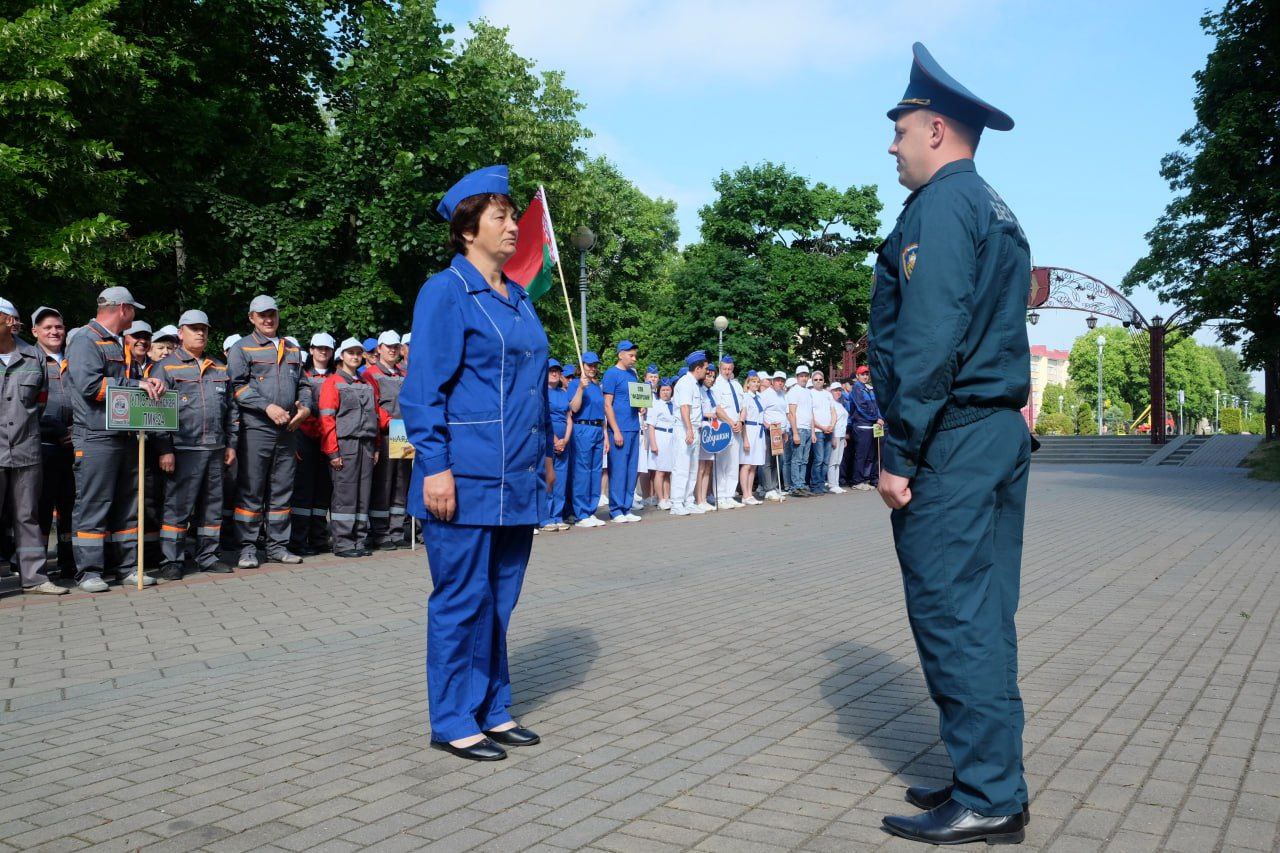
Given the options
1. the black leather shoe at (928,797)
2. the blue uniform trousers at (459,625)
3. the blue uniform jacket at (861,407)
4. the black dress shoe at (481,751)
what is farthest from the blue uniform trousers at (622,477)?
the black leather shoe at (928,797)

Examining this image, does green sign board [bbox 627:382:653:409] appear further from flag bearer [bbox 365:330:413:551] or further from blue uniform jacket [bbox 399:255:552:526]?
blue uniform jacket [bbox 399:255:552:526]

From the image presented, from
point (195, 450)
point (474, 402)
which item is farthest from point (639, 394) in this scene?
point (474, 402)

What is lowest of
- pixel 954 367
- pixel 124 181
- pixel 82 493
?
pixel 82 493

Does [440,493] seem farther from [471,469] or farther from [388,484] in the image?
[388,484]

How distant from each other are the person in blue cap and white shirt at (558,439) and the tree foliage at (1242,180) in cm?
1837

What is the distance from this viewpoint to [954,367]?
3.45m

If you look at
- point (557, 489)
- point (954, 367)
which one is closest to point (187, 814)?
point (954, 367)

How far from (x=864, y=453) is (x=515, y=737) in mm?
18365

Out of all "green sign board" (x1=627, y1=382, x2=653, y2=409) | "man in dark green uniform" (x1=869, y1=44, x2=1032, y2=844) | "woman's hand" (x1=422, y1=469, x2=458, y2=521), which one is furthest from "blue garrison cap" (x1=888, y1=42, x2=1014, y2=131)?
"green sign board" (x1=627, y1=382, x2=653, y2=409)

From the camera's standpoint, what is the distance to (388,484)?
12.0 m

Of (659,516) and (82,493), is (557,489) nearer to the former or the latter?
(659,516)

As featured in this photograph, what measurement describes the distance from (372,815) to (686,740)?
1450mm

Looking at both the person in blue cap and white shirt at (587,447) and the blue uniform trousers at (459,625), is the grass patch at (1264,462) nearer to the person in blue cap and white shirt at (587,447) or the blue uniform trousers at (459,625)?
the person in blue cap and white shirt at (587,447)

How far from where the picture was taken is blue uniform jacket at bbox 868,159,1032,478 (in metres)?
3.41
